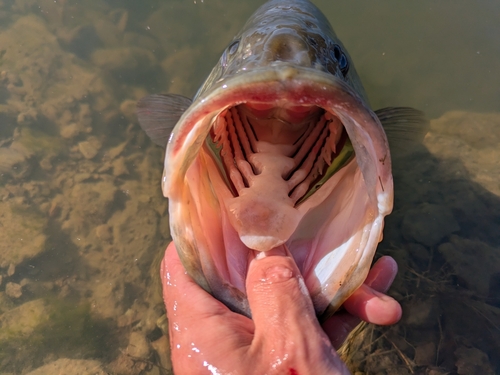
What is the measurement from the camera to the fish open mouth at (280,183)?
4.25 ft

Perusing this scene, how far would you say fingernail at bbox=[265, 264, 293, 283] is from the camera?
162 cm

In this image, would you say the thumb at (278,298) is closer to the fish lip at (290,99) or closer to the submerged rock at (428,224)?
the fish lip at (290,99)

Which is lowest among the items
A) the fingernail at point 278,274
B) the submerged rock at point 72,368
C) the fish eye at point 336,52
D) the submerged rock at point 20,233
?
the submerged rock at point 72,368

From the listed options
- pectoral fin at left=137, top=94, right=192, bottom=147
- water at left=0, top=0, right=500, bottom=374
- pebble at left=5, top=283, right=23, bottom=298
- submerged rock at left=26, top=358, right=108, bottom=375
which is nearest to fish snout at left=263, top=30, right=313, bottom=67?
pectoral fin at left=137, top=94, right=192, bottom=147

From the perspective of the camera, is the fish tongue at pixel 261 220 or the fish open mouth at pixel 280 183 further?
the fish tongue at pixel 261 220

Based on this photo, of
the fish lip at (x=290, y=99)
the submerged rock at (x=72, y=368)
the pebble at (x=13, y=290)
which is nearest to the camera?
the fish lip at (x=290, y=99)

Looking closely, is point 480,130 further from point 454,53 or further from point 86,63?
point 86,63

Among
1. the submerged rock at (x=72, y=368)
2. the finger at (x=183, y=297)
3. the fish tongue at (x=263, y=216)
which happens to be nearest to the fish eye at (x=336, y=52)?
the fish tongue at (x=263, y=216)

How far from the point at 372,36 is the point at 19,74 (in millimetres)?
4855

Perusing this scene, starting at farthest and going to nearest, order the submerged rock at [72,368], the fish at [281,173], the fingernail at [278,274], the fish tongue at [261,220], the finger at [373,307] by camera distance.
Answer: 1. the submerged rock at [72,368]
2. the finger at [373,307]
3. the fish tongue at [261,220]
4. the fingernail at [278,274]
5. the fish at [281,173]

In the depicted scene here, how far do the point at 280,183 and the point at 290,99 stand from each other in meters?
0.70

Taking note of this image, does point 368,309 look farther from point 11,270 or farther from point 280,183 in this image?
point 11,270

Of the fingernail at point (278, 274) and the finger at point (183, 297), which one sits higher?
the fingernail at point (278, 274)

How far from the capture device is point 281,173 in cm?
197
